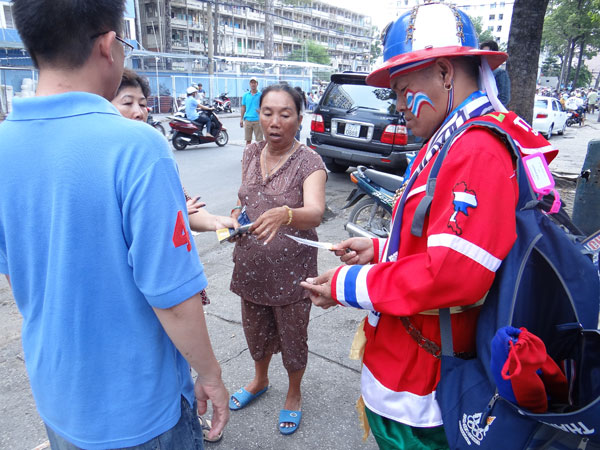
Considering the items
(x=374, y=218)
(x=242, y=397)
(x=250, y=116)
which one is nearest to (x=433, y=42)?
(x=242, y=397)

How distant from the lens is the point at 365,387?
1530 millimetres

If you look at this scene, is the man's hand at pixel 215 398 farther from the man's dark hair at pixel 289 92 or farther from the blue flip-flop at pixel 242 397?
the man's dark hair at pixel 289 92

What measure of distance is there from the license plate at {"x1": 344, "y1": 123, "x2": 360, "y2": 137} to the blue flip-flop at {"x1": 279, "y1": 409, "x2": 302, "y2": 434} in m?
5.69

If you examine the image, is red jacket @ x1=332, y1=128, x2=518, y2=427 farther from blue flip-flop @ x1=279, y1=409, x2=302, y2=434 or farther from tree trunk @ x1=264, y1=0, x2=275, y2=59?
tree trunk @ x1=264, y1=0, x2=275, y2=59

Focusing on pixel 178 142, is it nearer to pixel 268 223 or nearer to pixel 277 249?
pixel 277 249

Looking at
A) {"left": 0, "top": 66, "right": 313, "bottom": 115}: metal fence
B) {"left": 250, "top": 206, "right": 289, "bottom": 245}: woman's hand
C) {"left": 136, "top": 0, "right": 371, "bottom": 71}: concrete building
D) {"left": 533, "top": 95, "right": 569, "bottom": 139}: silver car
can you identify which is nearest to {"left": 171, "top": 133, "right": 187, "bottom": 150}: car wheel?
{"left": 0, "top": 66, "right": 313, "bottom": 115}: metal fence

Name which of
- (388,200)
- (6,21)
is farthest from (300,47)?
(388,200)

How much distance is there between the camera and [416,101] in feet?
4.50

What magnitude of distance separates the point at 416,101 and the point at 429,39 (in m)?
0.18

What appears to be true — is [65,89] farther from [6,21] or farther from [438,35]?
[6,21]

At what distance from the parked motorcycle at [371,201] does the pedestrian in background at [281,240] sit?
251 centimetres

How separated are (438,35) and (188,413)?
4.38 feet

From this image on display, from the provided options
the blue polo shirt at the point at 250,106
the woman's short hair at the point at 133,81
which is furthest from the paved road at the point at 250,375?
the blue polo shirt at the point at 250,106

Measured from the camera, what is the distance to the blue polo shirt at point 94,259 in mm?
980
